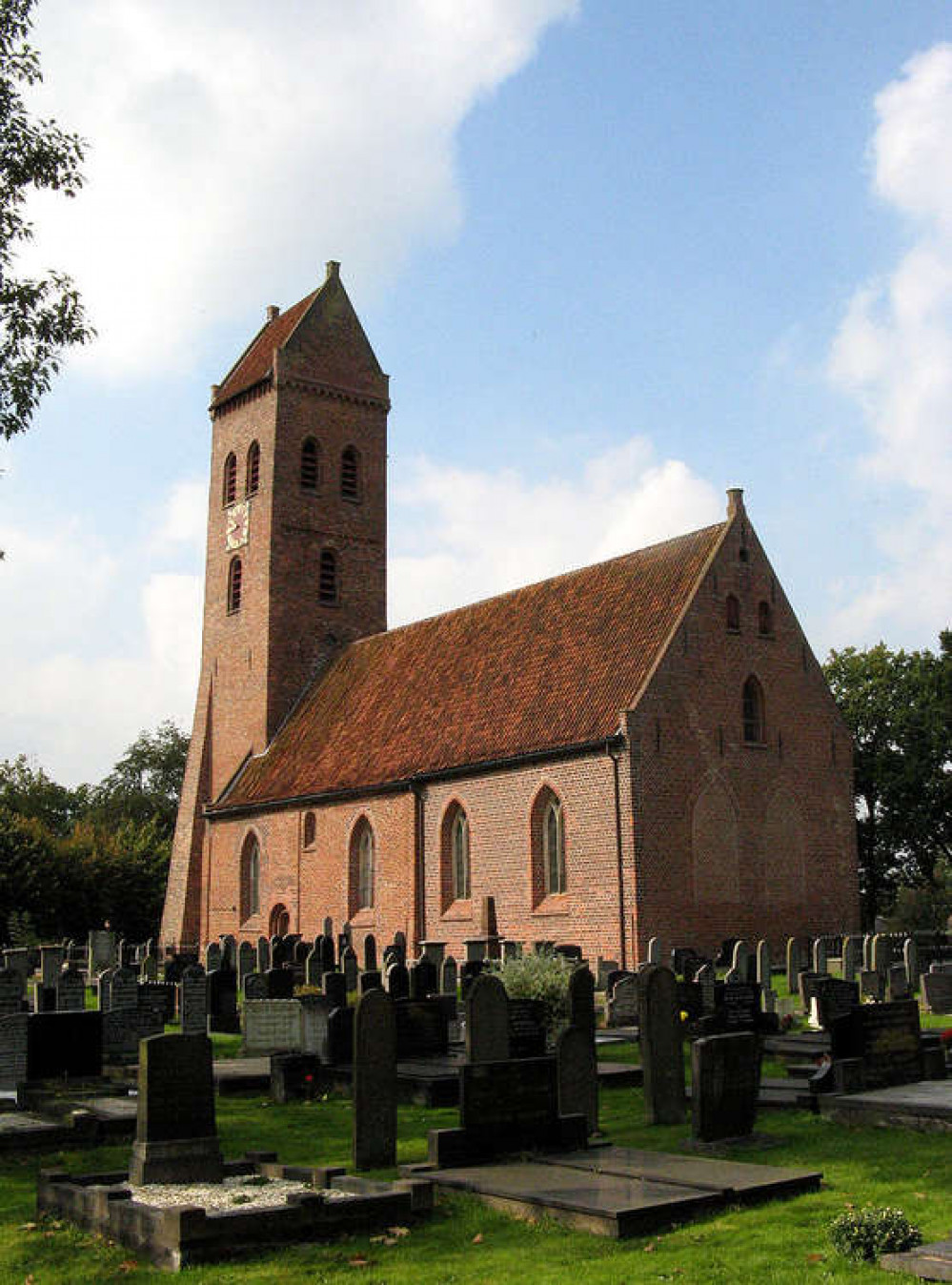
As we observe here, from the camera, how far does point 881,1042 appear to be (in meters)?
12.5

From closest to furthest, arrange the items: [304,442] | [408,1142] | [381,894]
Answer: [408,1142]
[381,894]
[304,442]

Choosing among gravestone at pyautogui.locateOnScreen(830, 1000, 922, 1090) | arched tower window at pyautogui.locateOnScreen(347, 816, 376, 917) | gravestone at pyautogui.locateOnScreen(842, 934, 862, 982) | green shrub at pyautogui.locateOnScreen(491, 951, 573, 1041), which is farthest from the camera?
arched tower window at pyautogui.locateOnScreen(347, 816, 376, 917)

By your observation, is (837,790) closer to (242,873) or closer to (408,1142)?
(242,873)

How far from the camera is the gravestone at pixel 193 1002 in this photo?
60.5 feet

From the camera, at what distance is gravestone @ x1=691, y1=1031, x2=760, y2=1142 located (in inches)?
413

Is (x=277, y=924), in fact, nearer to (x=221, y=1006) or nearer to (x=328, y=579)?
(x=328, y=579)

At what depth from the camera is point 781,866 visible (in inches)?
1221

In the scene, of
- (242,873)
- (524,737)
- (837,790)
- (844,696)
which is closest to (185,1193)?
(524,737)

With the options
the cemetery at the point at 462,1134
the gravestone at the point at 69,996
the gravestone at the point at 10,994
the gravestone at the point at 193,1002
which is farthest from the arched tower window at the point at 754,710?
the gravestone at the point at 10,994

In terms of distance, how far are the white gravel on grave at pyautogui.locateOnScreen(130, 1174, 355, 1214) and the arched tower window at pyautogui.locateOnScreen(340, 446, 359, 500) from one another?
1471 inches

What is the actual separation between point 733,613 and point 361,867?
12.5 m

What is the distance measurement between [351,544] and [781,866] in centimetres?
2019

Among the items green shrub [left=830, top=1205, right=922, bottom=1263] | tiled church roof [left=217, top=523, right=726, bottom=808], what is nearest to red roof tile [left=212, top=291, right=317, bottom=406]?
tiled church roof [left=217, top=523, right=726, bottom=808]

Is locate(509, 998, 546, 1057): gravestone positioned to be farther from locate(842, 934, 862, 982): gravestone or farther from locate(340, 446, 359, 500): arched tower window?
locate(340, 446, 359, 500): arched tower window
